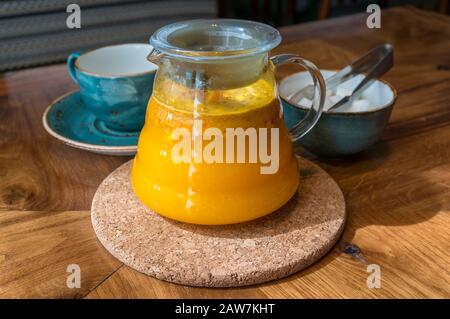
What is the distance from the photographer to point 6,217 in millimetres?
571

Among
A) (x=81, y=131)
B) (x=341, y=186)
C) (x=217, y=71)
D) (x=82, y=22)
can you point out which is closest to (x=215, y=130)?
(x=217, y=71)

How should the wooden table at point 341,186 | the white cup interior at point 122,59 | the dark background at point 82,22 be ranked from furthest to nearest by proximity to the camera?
the dark background at point 82,22 → the white cup interior at point 122,59 → the wooden table at point 341,186

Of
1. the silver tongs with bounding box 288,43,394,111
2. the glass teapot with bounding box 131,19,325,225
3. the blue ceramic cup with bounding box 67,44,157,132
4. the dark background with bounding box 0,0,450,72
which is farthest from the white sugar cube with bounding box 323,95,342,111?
the dark background with bounding box 0,0,450,72

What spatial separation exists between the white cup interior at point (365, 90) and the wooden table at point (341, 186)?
68 millimetres

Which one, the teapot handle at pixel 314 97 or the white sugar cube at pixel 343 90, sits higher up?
the teapot handle at pixel 314 97

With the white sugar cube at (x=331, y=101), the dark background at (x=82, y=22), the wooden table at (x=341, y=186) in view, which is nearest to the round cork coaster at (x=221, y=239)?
the wooden table at (x=341, y=186)

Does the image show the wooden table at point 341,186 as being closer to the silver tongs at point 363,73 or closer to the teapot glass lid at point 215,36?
the silver tongs at point 363,73

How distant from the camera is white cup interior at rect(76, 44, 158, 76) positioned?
82 cm

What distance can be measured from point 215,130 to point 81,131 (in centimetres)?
34

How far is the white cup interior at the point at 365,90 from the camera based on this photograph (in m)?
0.68

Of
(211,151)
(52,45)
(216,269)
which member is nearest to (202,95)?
(211,151)
